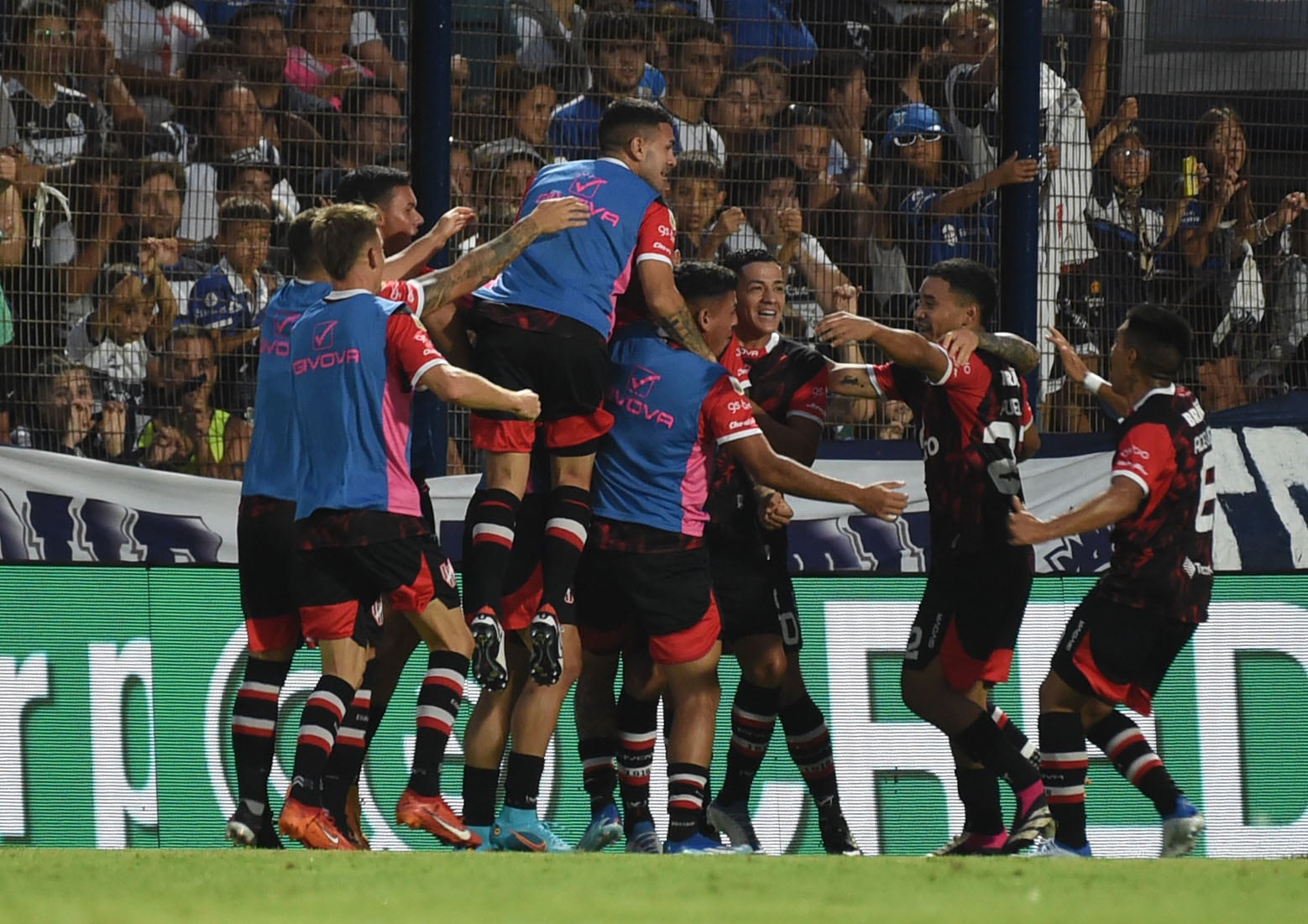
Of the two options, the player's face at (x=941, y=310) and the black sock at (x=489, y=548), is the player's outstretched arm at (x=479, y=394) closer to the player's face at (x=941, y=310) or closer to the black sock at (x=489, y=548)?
the black sock at (x=489, y=548)

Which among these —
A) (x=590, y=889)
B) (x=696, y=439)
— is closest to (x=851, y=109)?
(x=696, y=439)

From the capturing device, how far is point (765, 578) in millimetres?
7547

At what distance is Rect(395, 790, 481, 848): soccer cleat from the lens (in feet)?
20.4

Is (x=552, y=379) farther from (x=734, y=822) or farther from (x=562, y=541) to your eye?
(x=734, y=822)

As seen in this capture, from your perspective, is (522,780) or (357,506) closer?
(357,506)

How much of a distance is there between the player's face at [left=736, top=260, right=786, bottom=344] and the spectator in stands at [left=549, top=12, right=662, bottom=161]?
1.77 metres

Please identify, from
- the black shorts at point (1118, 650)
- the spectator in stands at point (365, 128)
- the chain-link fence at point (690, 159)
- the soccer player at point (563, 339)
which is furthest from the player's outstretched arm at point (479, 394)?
the spectator in stands at point (365, 128)

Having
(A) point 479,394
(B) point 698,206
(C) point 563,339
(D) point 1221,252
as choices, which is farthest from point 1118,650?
(D) point 1221,252

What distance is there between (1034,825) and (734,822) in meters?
1.24

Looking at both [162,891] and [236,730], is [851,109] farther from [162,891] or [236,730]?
[162,891]

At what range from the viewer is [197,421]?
9039 millimetres

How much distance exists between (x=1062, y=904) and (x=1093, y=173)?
19.5ft

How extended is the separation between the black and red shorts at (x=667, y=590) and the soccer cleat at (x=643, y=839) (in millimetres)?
678

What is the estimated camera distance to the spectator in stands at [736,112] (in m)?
9.45
